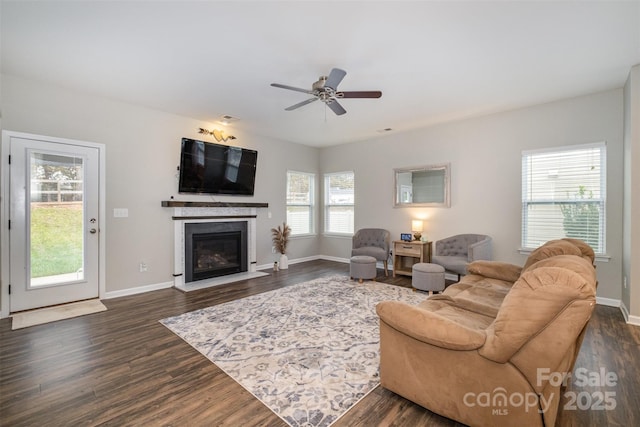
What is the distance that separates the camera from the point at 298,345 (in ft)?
9.14

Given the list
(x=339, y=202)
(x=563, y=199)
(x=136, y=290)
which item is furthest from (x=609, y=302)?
(x=136, y=290)

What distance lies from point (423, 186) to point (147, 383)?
205 inches

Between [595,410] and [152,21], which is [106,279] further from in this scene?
[595,410]

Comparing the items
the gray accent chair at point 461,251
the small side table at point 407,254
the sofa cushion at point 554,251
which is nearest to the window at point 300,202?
the small side table at point 407,254

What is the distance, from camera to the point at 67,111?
389cm

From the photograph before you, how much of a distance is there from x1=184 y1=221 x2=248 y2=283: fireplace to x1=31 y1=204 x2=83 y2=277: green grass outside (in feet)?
4.84

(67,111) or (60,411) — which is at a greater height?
(67,111)

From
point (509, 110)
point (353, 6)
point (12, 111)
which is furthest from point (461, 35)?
point (12, 111)

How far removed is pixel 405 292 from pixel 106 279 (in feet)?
14.7

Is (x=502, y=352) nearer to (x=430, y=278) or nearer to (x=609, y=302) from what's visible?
(x=430, y=278)

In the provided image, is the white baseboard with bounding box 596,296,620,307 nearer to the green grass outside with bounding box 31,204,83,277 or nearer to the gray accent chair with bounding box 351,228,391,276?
the gray accent chair with bounding box 351,228,391,276

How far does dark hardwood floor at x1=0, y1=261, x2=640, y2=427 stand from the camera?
1.83 metres

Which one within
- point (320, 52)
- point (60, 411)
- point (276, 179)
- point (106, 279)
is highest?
point (320, 52)

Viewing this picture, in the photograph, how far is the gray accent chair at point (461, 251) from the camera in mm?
4496
